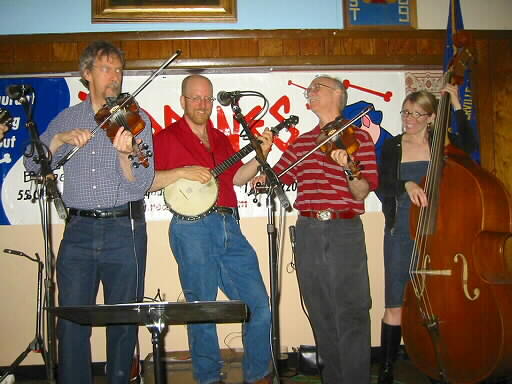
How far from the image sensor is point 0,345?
11.7 feet

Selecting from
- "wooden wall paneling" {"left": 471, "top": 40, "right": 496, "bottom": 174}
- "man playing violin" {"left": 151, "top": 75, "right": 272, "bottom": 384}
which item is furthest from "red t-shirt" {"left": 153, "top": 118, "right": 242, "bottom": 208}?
"wooden wall paneling" {"left": 471, "top": 40, "right": 496, "bottom": 174}

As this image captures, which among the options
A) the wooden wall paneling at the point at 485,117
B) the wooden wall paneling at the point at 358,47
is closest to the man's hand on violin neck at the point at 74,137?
the wooden wall paneling at the point at 358,47

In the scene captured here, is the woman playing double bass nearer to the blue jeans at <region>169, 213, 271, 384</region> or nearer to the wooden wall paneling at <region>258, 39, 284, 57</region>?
the blue jeans at <region>169, 213, 271, 384</region>

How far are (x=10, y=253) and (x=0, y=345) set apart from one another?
Answer: 0.75 m

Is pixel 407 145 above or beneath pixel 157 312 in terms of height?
above

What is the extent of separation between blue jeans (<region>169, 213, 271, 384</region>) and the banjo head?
56 millimetres

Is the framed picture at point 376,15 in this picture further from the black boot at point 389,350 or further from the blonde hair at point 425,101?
the black boot at point 389,350

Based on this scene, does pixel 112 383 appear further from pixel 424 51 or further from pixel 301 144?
pixel 424 51

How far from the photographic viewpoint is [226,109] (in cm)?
383

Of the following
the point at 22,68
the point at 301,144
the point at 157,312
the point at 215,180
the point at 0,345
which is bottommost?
the point at 0,345

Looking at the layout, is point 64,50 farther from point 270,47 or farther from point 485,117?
point 485,117

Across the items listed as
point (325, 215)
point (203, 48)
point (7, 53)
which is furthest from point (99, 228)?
point (7, 53)

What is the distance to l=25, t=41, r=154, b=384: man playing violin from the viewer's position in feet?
7.55

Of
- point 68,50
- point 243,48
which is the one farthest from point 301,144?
point 68,50
